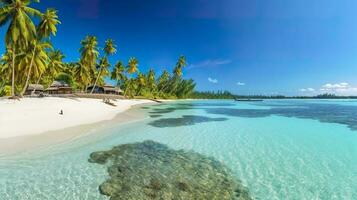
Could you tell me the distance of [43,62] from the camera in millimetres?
31359

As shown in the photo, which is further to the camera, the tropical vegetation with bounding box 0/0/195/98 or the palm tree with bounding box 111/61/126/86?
the palm tree with bounding box 111/61/126/86

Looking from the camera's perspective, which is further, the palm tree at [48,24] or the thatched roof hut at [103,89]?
the thatched roof hut at [103,89]

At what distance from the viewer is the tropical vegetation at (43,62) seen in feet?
75.0

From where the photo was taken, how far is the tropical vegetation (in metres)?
22.9

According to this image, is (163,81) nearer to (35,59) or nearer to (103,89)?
(103,89)

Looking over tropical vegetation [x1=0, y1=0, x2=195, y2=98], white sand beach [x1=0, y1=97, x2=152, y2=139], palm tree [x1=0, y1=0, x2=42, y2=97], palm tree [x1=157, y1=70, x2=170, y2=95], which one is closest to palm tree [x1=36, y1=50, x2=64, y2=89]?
tropical vegetation [x1=0, y1=0, x2=195, y2=98]

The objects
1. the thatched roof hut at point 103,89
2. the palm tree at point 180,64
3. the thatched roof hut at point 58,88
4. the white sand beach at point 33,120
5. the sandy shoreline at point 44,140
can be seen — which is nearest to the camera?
the sandy shoreline at point 44,140

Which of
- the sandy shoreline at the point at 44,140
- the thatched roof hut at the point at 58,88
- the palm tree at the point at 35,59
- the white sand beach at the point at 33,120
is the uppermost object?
the palm tree at the point at 35,59

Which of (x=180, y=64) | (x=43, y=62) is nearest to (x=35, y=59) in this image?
(x=43, y=62)

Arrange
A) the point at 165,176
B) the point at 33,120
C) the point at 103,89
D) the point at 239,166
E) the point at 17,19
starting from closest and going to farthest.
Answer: the point at 165,176 → the point at 239,166 → the point at 33,120 → the point at 17,19 → the point at 103,89

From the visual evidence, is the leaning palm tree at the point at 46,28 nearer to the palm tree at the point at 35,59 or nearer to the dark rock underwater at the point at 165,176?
the palm tree at the point at 35,59

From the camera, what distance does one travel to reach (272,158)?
1152 centimetres

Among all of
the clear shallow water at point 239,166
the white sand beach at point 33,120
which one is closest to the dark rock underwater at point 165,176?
the clear shallow water at point 239,166

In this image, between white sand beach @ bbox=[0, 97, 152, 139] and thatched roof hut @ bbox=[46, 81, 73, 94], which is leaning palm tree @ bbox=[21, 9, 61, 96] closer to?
white sand beach @ bbox=[0, 97, 152, 139]
